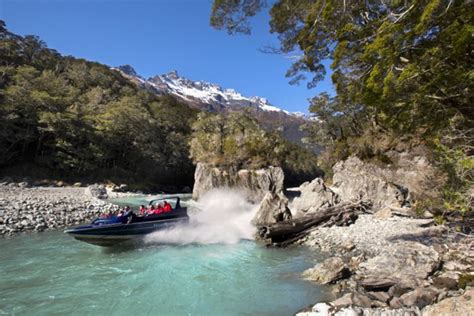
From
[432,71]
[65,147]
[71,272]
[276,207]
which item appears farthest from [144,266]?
[65,147]

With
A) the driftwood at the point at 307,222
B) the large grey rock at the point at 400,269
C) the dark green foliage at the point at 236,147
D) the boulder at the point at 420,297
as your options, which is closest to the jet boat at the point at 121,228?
the driftwood at the point at 307,222

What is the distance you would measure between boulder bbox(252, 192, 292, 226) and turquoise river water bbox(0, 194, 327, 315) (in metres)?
3.05

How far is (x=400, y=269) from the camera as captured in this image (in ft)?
27.8

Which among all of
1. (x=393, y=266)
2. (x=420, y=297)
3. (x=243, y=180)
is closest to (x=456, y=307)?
(x=420, y=297)

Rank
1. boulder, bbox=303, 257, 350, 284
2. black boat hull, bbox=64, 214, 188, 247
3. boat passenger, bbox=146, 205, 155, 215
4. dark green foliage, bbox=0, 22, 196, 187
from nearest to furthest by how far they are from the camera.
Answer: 1. boulder, bbox=303, 257, 350, 284
2. black boat hull, bbox=64, 214, 188, 247
3. boat passenger, bbox=146, 205, 155, 215
4. dark green foliage, bbox=0, 22, 196, 187

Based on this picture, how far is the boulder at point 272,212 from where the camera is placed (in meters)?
16.2

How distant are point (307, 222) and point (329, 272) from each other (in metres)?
6.19

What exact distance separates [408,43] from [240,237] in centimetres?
1129

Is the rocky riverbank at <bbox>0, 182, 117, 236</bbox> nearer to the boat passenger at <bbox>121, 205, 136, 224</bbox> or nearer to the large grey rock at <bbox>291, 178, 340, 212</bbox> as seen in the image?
the boat passenger at <bbox>121, 205, 136, 224</bbox>

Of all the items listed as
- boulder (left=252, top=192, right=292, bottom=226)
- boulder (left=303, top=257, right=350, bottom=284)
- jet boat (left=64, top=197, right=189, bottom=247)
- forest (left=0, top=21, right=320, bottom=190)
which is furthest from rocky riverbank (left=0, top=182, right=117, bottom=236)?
forest (left=0, top=21, right=320, bottom=190)

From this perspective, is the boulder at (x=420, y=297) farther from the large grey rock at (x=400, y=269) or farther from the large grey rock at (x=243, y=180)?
the large grey rock at (x=243, y=180)

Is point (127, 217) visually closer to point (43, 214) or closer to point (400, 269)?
point (43, 214)

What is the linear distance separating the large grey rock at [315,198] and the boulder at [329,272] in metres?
9.18

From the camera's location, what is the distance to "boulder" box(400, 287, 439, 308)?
21.9ft
